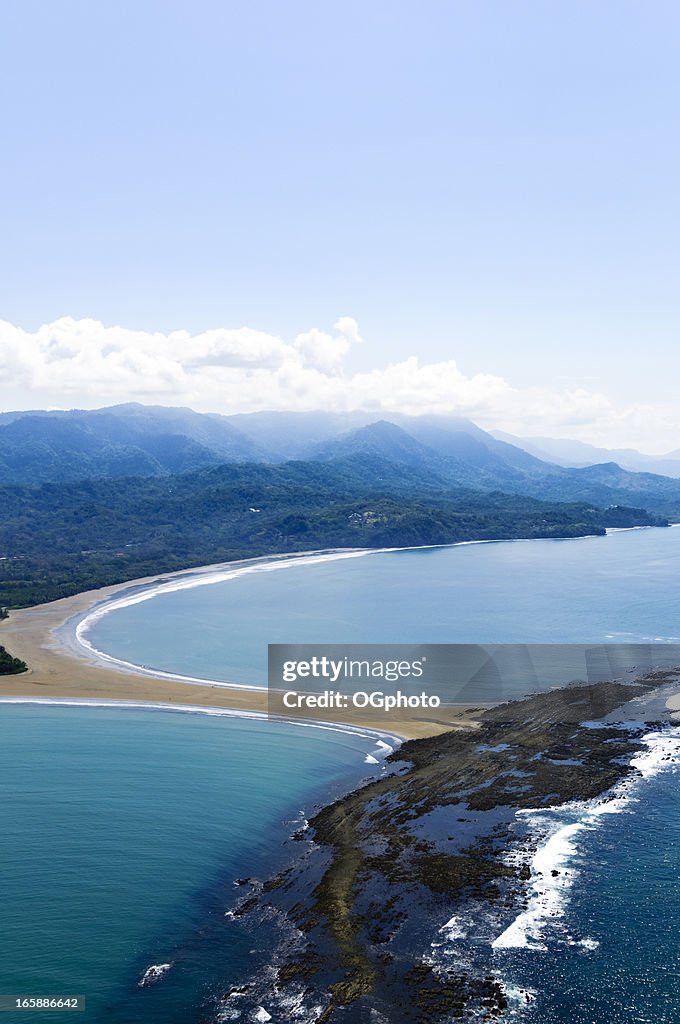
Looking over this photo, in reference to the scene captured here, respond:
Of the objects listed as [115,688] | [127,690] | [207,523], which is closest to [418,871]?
[127,690]

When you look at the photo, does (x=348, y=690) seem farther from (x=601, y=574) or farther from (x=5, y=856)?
(x=601, y=574)

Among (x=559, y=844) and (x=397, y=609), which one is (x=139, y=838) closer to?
(x=559, y=844)

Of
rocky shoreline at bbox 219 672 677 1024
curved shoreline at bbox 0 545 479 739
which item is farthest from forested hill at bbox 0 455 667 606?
rocky shoreline at bbox 219 672 677 1024

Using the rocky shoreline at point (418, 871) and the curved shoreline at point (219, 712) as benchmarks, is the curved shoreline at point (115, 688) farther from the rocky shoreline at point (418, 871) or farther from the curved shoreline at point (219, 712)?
the rocky shoreline at point (418, 871)

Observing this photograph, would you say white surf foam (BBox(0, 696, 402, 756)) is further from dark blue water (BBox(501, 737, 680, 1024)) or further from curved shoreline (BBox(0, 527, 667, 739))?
dark blue water (BBox(501, 737, 680, 1024))

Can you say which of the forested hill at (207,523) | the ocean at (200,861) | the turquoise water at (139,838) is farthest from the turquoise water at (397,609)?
the forested hill at (207,523)

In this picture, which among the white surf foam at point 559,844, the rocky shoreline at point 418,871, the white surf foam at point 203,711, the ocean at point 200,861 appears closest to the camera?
the rocky shoreline at point 418,871

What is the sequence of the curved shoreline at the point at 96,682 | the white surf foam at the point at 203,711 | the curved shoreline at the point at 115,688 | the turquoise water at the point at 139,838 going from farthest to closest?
1. the curved shoreline at the point at 96,682
2. the curved shoreline at the point at 115,688
3. the white surf foam at the point at 203,711
4. the turquoise water at the point at 139,838
